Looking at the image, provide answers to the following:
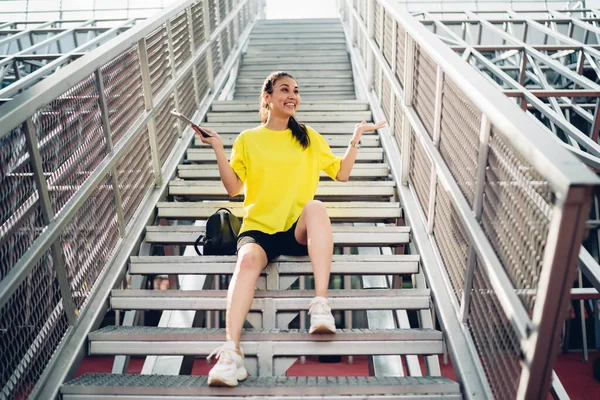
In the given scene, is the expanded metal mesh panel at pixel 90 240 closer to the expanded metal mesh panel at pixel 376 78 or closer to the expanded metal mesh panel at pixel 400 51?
the expanded metal mesh panel at pixel 400 51

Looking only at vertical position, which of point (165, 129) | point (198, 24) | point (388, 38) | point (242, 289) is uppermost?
point (198, 24)

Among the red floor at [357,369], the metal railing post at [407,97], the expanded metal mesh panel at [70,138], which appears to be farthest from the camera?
the red floor at [357,369]

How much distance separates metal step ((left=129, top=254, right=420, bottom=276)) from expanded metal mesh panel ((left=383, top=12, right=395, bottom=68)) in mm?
1636

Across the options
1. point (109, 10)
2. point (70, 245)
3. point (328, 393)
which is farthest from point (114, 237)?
point (109, 10)

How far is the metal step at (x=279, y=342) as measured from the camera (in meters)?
1.97

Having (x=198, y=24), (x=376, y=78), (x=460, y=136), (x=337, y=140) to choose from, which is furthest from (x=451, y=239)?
(x=198, y=24)

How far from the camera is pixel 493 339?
162 centimetres

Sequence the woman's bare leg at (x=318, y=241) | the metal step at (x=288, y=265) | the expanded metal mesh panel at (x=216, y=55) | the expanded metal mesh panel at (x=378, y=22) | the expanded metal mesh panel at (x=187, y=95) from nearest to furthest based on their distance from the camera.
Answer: the woman's bare leg at (x=318, y=241) → the metal step at (x=288, y=265) → the expanded metal mesh panel at (x=187, y=95) → the expanded metal mesh panel at (x=378, y=22) → the expanded metal mesh panel at (x=216, y=55)

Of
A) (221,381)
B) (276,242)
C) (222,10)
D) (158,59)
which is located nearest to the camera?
(221,381)

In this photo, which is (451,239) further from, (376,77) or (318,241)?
(376,77)

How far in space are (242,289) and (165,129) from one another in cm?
172

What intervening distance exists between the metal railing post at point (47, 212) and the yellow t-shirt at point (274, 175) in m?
0.75

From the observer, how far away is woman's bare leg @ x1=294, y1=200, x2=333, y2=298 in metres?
2.08

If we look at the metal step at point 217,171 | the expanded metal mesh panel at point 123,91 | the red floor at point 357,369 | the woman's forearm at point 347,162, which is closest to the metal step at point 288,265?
the woman's forearm at point 347,162
